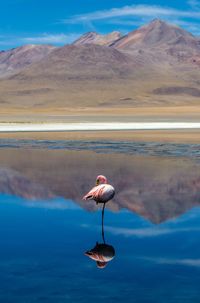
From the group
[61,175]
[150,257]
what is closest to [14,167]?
[61,175]

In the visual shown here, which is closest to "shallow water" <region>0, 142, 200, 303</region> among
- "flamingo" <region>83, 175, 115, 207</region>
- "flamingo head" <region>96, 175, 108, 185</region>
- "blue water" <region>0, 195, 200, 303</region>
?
"blue water" <region>0, 195, 200, 303</region>

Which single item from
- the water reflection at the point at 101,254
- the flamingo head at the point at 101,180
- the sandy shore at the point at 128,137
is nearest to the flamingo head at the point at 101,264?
the water reflection at the point at 101,254

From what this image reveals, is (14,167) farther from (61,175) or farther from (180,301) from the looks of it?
(180,301)

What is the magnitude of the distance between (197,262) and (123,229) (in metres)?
2.32

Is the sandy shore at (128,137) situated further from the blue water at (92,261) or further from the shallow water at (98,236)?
the blue water at (92,261)

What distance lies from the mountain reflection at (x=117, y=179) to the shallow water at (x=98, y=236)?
0.03 m

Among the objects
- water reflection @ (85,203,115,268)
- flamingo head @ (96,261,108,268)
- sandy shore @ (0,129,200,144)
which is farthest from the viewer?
sandy shore @ (0,129,200,144)

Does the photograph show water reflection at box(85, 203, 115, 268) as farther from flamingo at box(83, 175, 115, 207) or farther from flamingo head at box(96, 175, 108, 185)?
flamingo head at box(96, 175, 108, 185)

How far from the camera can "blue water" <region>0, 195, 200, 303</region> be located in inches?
278

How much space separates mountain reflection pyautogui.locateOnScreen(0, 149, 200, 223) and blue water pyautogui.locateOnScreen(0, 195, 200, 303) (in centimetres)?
87

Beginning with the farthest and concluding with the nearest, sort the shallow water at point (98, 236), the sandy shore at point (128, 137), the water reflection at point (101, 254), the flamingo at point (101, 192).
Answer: the sandy shore at point (128, 137), the flamingo at point (101, 192), the water reflection at point (101, 254), the shallow water at point (98, 236)

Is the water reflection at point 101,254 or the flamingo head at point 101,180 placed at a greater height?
the flamingo head at point 101,180

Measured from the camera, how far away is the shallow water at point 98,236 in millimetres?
7223

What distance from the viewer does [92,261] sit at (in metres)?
8.35
